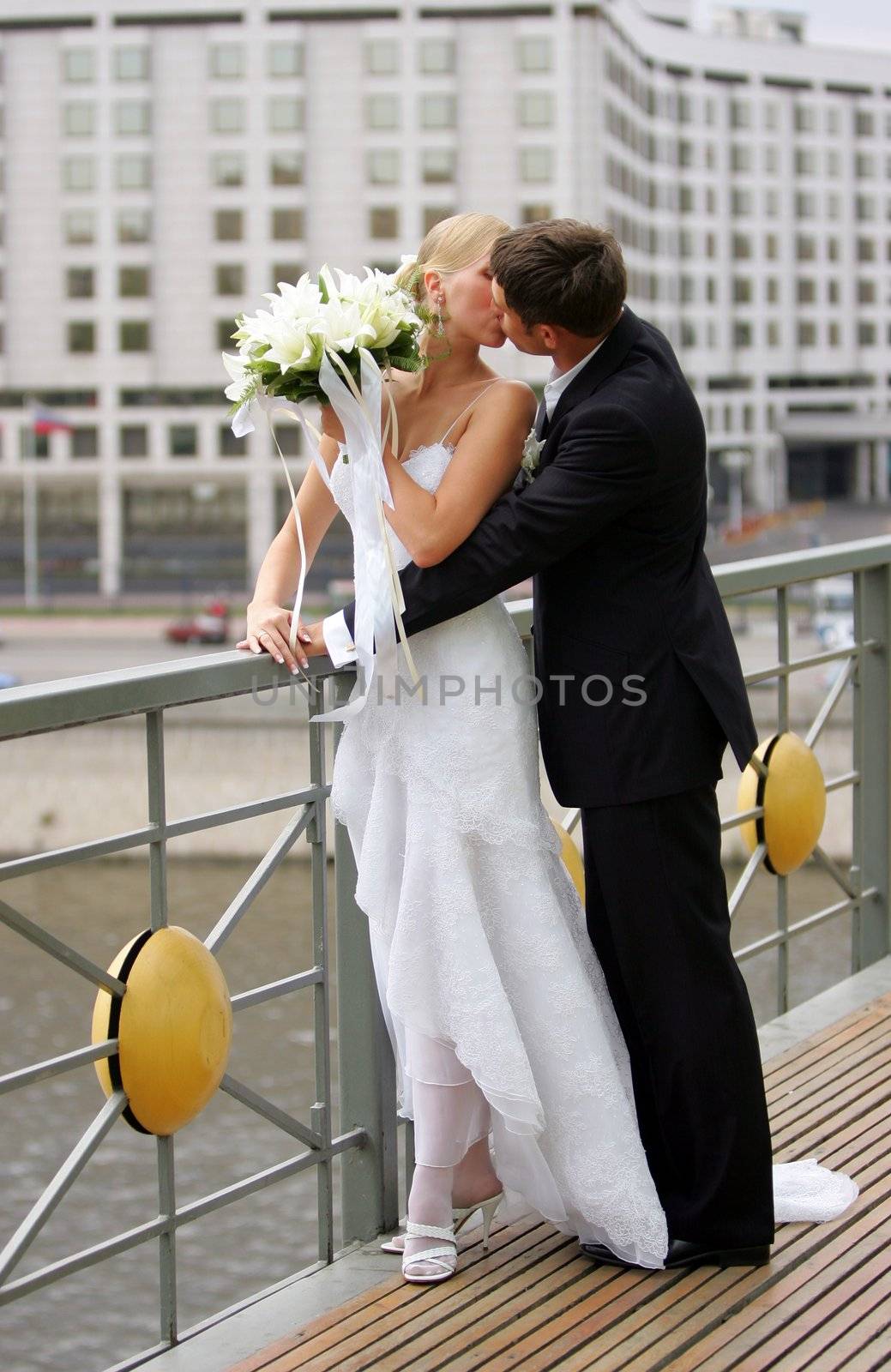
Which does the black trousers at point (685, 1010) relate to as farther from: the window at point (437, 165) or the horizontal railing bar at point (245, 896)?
the window at point (437, 165)

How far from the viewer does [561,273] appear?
2330 millimetres

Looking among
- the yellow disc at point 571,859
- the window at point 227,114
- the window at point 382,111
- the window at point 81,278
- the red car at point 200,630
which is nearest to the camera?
the yellow disc at point 571,859

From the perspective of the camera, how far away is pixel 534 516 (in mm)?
2383

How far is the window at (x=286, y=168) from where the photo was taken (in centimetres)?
6006

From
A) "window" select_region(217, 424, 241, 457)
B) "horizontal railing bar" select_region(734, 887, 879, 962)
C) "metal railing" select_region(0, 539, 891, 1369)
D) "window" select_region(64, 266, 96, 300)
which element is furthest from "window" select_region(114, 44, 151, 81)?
"metal railing" select_region(0, 539, 891, 1369)

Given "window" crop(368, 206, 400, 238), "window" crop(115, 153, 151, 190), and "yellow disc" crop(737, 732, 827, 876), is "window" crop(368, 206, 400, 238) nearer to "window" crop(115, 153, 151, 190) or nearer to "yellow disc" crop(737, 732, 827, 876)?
"window" crop(115, 153, 151, 190)

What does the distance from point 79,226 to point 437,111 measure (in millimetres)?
12975

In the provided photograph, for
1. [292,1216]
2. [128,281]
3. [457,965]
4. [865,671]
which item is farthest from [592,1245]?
[128,281]

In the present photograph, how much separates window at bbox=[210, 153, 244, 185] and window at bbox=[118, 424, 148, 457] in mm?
8870

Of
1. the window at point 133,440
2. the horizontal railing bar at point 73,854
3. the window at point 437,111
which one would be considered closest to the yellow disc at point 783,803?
the horizontal railing bar at point 73,854

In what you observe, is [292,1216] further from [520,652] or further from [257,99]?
[257,99]

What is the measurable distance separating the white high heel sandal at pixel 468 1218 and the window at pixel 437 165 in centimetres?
5974

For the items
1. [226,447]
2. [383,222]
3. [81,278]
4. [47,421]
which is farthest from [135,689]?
[81,278]

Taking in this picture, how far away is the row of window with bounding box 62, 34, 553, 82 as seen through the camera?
5944 centimetres
